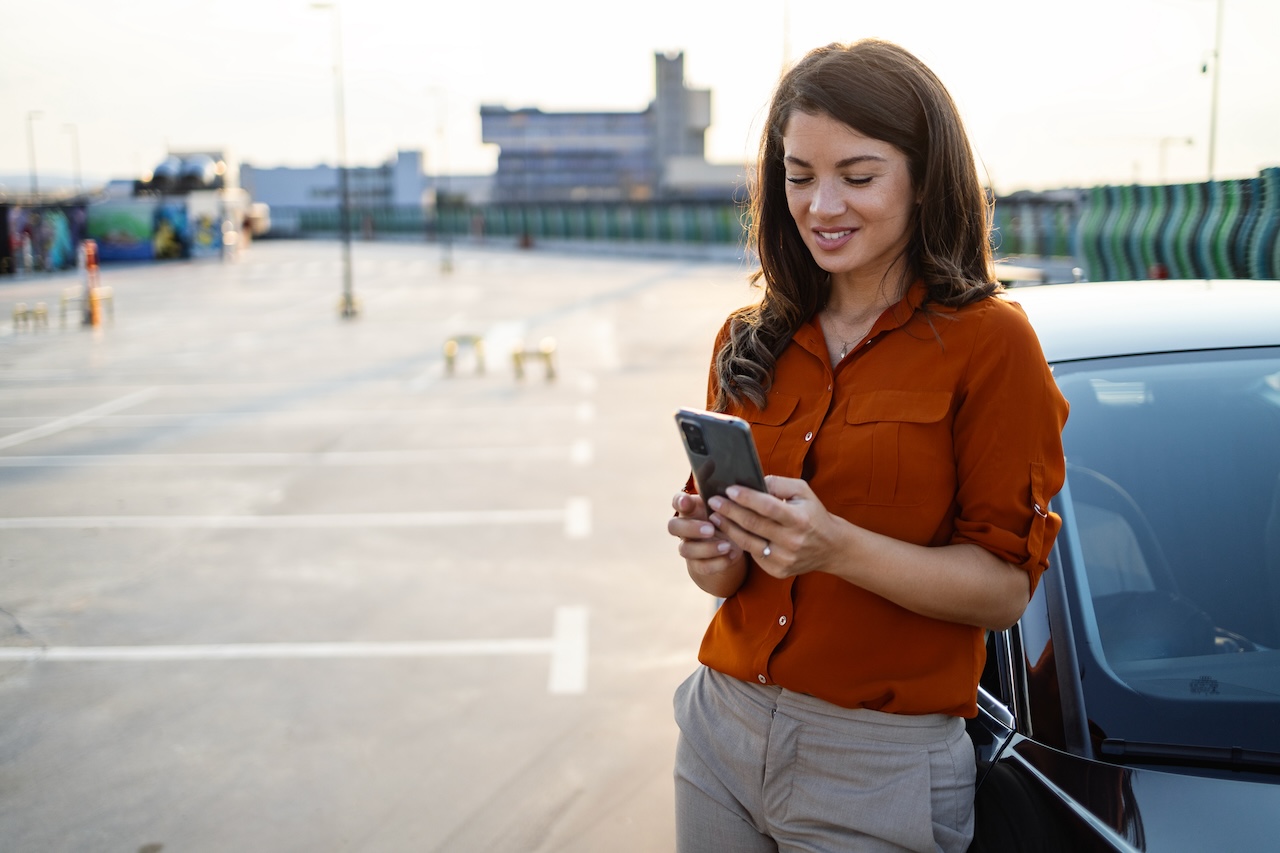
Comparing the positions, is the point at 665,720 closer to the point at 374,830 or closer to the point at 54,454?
the point at 374,830

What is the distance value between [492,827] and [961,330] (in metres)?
2.89

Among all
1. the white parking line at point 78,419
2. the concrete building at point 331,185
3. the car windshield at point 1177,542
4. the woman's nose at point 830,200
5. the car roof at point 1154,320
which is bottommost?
the white parking line at point 78,419

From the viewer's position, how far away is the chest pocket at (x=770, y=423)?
1971 mm

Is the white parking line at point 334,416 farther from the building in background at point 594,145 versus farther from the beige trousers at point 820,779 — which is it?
the building in background at point 594,145

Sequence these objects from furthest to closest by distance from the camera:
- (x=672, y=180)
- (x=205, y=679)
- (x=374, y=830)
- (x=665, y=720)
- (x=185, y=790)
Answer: (x=672, y=180) → (x=205, y=679) → (x=665, y=720) → (x=185, y=790) → (x=374, y=830)

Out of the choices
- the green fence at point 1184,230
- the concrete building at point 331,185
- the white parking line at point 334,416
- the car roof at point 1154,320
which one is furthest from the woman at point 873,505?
the concrete building at point 331,185

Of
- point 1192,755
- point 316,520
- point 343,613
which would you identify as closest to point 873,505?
point 1192,755

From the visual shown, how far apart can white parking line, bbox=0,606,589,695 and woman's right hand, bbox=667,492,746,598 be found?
364cm

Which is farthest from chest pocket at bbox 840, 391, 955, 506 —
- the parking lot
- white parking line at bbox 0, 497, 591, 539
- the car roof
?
white parking line at bbox 0, 497, 591, 539

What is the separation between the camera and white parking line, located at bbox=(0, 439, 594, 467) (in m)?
10.3

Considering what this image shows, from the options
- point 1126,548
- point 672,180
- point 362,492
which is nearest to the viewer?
point 1126,548

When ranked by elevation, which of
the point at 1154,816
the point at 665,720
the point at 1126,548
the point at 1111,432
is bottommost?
the point at 665,720

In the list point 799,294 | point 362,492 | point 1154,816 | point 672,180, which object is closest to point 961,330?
point 799,294

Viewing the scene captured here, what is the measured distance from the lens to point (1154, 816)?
6.06 ft
